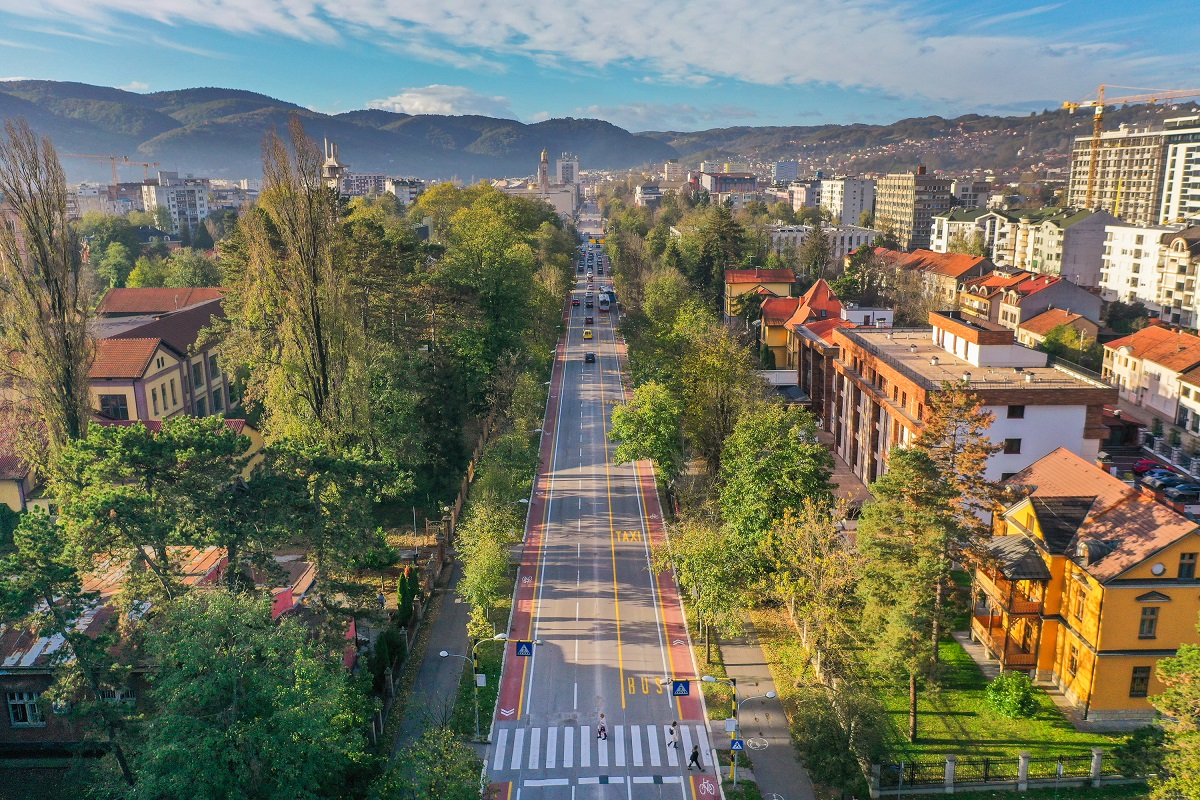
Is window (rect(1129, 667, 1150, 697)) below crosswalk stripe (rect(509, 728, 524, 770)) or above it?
above

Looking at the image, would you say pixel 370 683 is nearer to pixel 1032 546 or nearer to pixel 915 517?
pixel 915 517

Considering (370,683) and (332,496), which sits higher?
(332,496)

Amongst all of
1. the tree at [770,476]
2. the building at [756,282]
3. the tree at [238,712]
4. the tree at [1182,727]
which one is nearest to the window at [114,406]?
the tree at [238,712]

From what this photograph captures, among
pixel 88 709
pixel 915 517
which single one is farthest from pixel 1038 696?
pixel 88 709

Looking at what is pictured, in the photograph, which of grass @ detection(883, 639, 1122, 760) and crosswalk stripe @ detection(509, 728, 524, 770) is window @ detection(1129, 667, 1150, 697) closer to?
grass @ detection(883, 639, 1122, 760)

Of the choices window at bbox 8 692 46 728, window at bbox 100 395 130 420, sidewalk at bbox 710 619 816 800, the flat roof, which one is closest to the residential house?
the flat roof

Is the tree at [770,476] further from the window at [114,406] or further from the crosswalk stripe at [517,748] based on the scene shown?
the window at [114,406]
